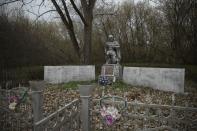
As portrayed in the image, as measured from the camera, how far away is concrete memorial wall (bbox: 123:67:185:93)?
1262 centimetres

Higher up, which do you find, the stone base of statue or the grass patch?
the stone base of statue

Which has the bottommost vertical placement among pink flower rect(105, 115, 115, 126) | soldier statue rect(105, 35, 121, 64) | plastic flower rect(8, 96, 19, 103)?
pink flower rect(105, 115, 115, 126)

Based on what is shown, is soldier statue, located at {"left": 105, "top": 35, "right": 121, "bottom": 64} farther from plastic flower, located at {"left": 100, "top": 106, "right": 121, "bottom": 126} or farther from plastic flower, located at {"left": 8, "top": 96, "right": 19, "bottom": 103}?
plastic flower, located at {"left": 100, "top": 106, "right": 121, "bottom": 126}

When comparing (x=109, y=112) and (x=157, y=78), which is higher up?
(x=157, y=78)

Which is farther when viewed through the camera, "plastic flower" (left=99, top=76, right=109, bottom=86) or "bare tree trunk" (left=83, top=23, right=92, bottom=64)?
"bare tree trunk" (left=83, top=23, right=92, bottom=64)

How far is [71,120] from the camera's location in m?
5.68

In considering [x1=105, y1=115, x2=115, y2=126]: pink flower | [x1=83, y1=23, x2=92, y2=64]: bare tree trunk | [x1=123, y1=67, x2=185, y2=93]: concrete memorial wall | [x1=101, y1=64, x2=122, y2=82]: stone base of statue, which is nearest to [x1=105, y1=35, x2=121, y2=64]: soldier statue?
[x1=101, y1=64, x2=122, y2=82]: stone base of statue

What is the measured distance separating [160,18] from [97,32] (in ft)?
19.2

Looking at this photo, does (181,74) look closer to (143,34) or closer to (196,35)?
(196,35)

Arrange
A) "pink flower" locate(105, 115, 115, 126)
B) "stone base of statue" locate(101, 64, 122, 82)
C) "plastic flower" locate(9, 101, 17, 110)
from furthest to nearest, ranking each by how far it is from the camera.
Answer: "stone base of statue" locate(101, 64, 122, 82)
"plastic flower" locate(9, 101, 17, 110)
"pink flower" locate(105, 115, 115, 126)

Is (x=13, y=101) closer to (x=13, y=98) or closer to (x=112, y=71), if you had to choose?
(x=13, y=98)

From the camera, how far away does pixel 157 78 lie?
13.5m

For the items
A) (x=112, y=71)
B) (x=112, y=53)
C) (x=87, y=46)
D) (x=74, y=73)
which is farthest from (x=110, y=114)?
(x=87, y=46)

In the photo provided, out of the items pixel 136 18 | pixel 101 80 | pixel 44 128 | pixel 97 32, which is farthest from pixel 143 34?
pixel 44 128
